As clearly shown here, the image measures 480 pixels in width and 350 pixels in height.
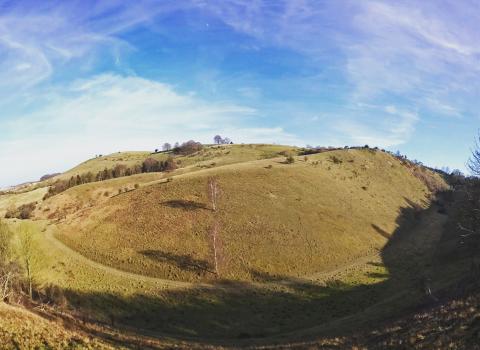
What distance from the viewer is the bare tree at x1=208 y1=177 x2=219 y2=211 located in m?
81.8

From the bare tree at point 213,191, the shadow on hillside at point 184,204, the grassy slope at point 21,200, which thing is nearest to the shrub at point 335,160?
the bare tree at point 213,191

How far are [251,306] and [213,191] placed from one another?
34815 mm

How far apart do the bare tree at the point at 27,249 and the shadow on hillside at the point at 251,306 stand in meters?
6.82

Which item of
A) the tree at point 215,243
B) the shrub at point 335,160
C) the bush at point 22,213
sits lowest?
the tree at point 215,243

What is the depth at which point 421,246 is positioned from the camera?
8238cm

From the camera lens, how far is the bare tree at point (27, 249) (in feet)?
187

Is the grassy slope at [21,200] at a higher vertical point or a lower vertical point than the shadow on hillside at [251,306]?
higher

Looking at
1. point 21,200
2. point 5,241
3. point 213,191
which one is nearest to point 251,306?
point 213,191

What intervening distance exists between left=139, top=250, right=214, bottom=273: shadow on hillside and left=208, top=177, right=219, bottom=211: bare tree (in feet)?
52.9

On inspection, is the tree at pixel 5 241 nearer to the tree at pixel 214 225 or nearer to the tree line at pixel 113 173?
the tree at pixel 214 225

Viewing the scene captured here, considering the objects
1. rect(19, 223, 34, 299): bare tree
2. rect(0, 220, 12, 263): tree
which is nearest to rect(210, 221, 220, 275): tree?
rect(19, 223, 34, 299): bare tree

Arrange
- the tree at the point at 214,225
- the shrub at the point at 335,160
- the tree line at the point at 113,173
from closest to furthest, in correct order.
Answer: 1. the tree at the point at 214,225
2. the shrub at the point at 335,160
3. the tree line at the point at 113,173

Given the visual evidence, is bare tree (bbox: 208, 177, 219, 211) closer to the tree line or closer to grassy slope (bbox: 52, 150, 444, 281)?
grassy slope (bbox: 52, 150, 444, 281)

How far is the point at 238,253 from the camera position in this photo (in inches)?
2653
